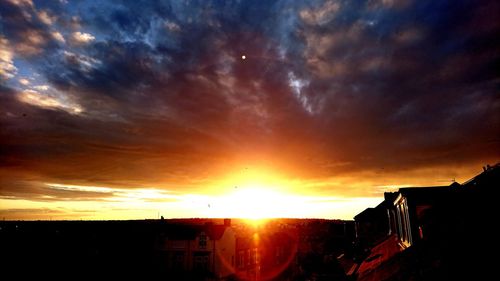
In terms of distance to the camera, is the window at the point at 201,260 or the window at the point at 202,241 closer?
the window at the point at 201,260

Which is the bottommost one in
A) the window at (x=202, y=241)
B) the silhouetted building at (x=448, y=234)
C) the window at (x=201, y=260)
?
the window at (x=201, y=260)

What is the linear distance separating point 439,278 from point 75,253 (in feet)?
158

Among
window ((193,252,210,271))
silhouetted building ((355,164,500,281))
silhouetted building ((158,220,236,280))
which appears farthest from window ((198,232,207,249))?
silhouetted building ((355,164,500,281))

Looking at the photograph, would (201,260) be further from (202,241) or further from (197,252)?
(202,241)

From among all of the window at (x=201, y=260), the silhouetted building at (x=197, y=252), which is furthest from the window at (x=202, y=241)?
the window at (x=201, y=260)

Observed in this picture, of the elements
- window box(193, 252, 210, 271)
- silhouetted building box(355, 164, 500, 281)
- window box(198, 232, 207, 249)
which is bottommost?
window box(193, 252, 210, 271)

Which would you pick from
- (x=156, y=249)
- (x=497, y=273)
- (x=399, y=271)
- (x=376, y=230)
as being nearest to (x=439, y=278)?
(x=497, y=273)

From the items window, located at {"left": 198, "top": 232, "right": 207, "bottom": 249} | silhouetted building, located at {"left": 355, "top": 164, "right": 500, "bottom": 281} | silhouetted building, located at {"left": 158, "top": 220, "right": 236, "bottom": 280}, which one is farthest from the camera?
window, located at {"left": 198, "top": 232, "right": 207, "bottom": 249}

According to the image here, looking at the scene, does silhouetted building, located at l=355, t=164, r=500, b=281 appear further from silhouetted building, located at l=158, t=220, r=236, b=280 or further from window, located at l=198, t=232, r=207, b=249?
window, located at l=198, t=232, r=207, b=249

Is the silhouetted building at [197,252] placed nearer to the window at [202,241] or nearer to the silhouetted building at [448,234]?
the window at [202,241]

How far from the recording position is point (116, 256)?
44.1 meters

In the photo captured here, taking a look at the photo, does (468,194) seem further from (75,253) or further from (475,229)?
(75,253)

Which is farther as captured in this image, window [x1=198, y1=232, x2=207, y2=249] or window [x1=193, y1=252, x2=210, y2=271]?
window [x1=198, y1=232, x2=207, y2=249]

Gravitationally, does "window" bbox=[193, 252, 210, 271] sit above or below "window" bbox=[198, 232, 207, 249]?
below
